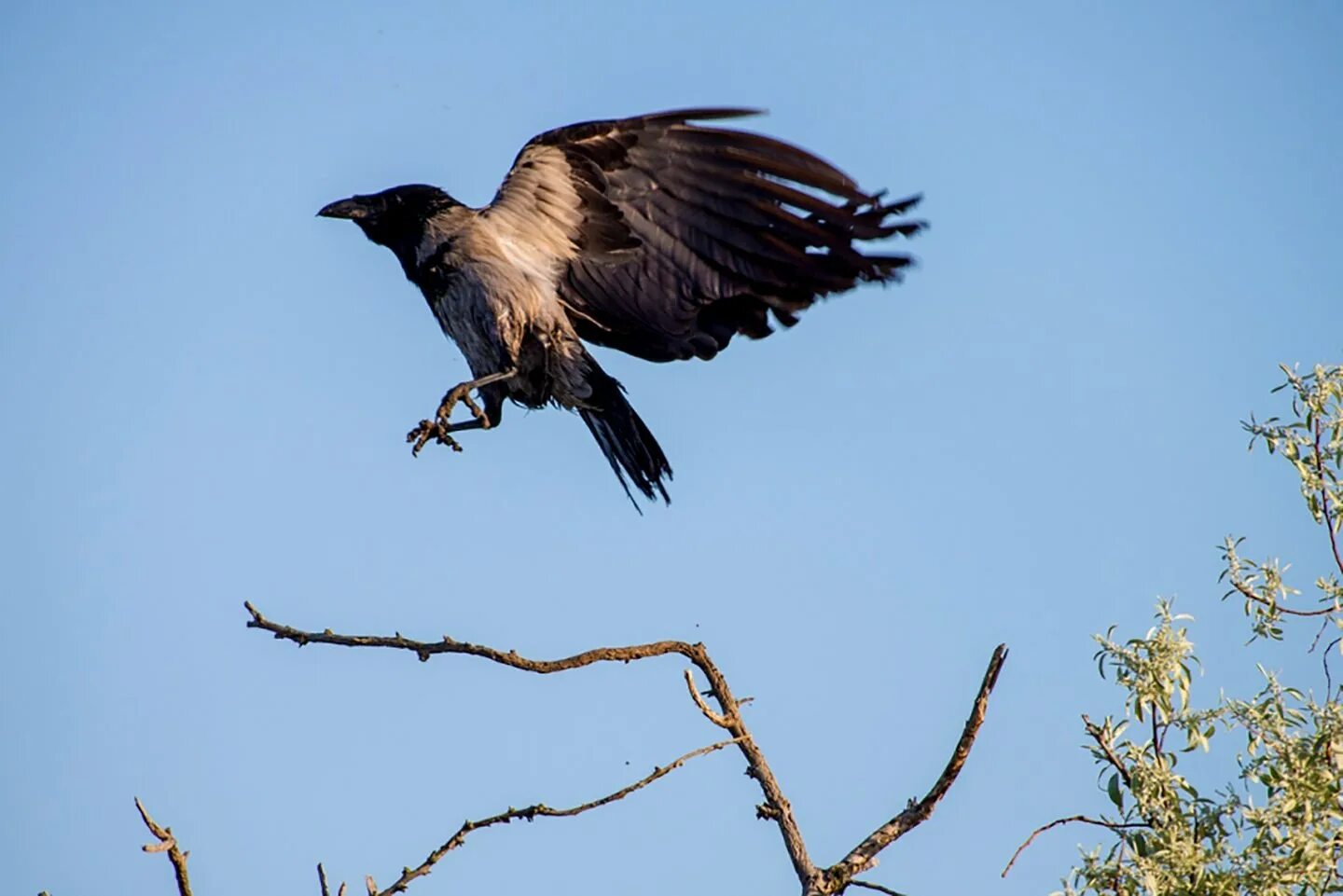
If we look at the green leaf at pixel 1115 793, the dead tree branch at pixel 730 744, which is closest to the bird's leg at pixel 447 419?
the dead tree branch at pixel 730 744

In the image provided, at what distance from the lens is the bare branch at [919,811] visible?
15.1 ft

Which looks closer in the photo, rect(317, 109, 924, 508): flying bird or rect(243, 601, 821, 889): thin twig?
rect(243, 601, 821, 889): thin twig

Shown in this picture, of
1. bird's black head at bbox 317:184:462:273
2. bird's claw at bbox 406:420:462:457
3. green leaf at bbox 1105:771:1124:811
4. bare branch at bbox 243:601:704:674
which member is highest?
bird's black head at bbox 317:184:462:273

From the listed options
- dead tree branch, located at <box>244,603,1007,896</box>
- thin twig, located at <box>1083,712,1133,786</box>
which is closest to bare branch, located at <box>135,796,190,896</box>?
dead tree branch, located at <box>244,603,1007,896</box>

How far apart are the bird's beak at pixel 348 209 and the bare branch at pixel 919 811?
4405 millimetres

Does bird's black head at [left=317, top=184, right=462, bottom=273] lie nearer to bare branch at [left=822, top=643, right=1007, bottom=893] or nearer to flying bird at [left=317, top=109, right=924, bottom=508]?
flying bird at [left=317, top=109, right=924, bottom=508]

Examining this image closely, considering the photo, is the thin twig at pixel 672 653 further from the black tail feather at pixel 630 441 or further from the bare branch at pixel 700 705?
the black tail feather at pixel 630 441

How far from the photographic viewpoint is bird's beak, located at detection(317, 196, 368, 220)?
772 cm

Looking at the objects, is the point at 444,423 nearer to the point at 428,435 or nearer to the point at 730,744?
the point at 428,435

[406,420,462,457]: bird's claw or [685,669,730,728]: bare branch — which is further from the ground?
[406,420,462,457]: bird's claw

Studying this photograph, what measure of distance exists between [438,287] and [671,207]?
4.00 ft

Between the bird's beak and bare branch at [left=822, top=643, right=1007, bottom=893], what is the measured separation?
4.41 m

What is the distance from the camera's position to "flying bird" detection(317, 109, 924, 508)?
270 inches

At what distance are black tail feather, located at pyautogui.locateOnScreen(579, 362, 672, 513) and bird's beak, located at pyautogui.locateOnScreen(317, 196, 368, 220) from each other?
150cm
